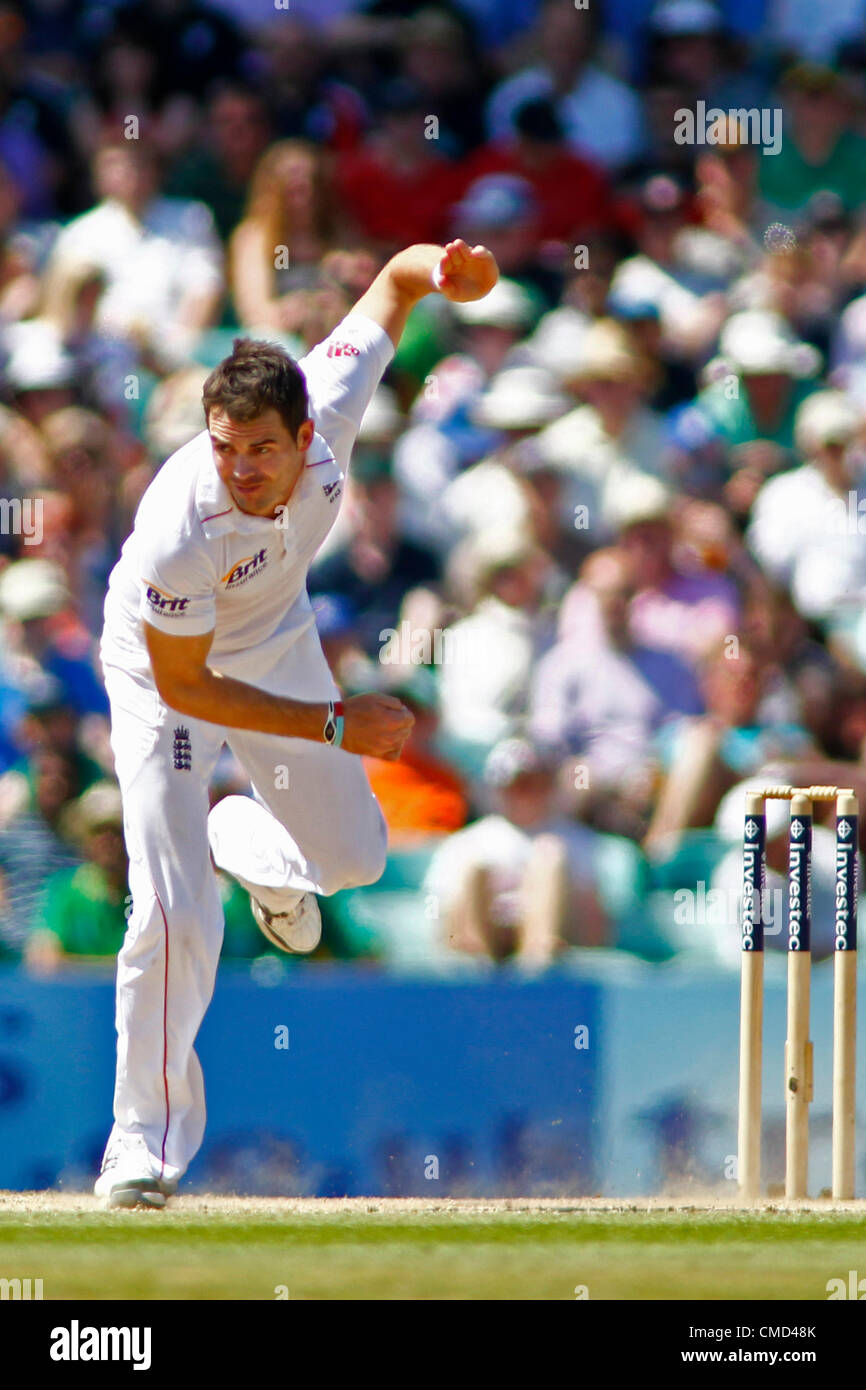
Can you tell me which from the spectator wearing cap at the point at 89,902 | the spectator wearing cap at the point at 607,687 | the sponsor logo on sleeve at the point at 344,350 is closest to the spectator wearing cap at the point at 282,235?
the spectator wearing cap at the point at 607,687

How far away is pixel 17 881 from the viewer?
7.09 m

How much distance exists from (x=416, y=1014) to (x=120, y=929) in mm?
1092

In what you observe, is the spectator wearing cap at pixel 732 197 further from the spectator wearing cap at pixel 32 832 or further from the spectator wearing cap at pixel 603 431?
the spectator wearing cap at pixel 32 832

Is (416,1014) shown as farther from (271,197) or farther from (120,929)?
(271,197)

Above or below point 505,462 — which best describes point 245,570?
below

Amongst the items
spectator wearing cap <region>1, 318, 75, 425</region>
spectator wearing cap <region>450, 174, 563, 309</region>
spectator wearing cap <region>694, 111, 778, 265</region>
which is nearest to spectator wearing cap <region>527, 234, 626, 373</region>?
spectator wearing cap <region>450, 174, 563, 309</region>

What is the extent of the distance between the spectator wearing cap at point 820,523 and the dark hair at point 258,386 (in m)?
3.56

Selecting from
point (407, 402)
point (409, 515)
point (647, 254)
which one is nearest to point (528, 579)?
point (409, 515)

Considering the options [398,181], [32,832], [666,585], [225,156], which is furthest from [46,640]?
[398,181]

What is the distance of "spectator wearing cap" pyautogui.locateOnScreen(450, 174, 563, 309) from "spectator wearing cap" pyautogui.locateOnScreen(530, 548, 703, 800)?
6.46 ft

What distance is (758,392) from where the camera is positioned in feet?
29.4

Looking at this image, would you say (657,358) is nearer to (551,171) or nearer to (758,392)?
(758,392)

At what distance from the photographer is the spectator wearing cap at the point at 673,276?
925cm

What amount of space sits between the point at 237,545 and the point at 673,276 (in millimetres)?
4826
